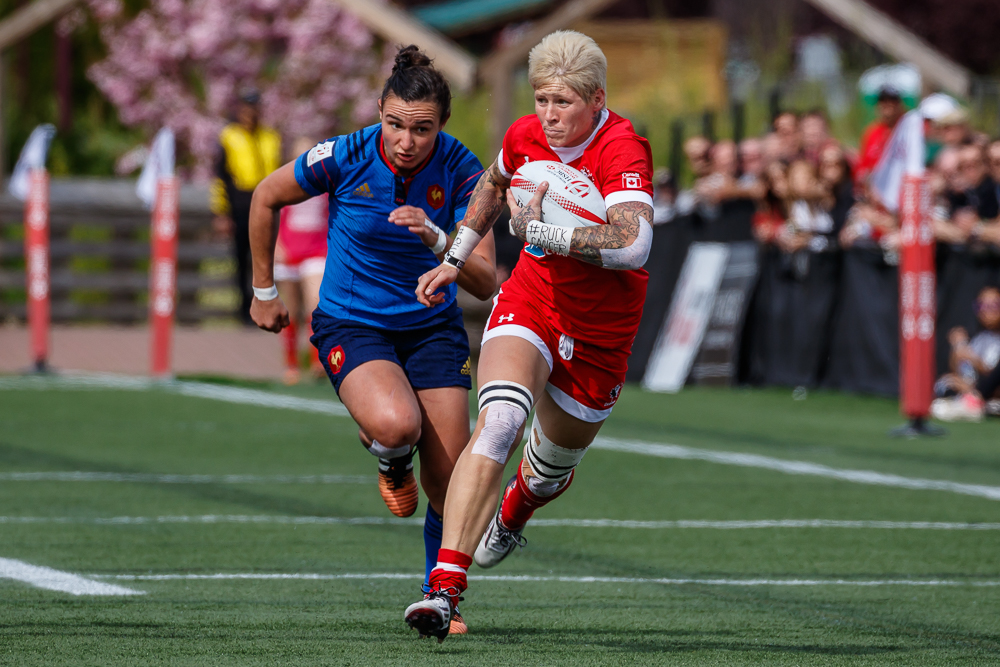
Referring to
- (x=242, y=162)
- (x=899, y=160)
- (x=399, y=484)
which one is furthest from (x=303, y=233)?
(x=399, y=484)

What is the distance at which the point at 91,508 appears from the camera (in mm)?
8820

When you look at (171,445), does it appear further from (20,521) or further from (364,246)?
(364,246)

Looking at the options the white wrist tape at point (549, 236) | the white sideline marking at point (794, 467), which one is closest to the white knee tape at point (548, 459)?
the white wrist tape at point (549, 236)

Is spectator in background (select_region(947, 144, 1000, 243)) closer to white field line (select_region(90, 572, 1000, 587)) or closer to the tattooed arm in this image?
white field line (select_region(90, 572, 1000, 587))

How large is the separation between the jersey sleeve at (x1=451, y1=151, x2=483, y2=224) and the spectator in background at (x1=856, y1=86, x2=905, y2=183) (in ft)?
29.9

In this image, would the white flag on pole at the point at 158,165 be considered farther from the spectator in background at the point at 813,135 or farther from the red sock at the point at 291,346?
the spectator in background at the point at 813,135

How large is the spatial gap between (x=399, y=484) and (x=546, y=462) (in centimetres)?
64

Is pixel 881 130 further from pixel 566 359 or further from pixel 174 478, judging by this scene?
pixel 566 359

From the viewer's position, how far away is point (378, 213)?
6.40 m

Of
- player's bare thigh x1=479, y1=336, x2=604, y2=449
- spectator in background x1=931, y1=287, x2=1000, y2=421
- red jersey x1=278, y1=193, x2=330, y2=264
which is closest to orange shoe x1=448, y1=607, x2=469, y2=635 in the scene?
player's bare thigh x1=479, y1=336, x2=604, y2=449

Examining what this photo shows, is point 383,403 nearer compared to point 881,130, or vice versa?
point 383,403

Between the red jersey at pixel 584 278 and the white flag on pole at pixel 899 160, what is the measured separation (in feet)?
22.4

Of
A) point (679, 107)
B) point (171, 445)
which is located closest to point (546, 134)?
point (171, 445)

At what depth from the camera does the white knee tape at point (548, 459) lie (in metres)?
6.38
